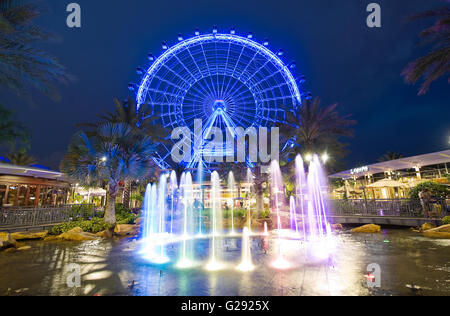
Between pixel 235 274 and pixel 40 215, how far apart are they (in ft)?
45.0

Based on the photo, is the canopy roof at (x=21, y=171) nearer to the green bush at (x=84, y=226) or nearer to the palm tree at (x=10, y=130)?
the palm tree at (x=10, y=130)

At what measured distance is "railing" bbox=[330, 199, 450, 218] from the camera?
41.7 feet

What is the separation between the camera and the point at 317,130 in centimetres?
2117

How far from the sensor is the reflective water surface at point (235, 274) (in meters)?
4.41

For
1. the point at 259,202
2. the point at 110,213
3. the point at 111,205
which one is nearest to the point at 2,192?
the point at 111,205

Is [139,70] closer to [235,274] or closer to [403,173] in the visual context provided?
[235,274]

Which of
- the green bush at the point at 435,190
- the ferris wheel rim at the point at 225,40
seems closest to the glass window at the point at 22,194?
the ferris wheel rim at the point at 225,40

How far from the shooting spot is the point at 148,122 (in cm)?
2089

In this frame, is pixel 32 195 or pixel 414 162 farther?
pixel 414 162

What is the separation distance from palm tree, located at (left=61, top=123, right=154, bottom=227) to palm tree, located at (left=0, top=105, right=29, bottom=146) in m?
3.05

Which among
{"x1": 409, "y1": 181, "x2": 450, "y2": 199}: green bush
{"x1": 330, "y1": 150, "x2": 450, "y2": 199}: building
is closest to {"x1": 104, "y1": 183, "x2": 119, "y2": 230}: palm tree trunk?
{"x1": 409, "y1": 181, "x2": 450, "y2": 199}: green bush

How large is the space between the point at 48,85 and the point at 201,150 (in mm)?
17312
